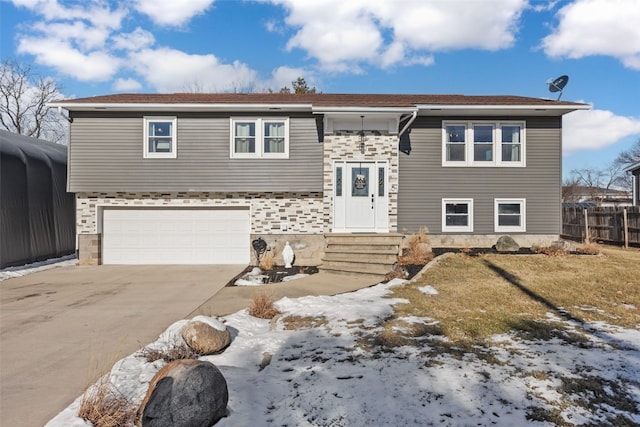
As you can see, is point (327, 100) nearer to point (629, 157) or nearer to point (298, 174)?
point (298, 174)

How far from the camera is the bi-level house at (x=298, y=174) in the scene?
36.6 ft

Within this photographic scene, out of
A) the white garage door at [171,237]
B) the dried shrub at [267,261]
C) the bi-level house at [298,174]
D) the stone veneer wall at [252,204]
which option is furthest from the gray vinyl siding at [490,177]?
the white garage door at [171,237]

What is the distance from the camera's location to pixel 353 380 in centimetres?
354

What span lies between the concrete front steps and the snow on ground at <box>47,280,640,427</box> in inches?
152

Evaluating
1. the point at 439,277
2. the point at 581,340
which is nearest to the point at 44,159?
the point at 439,277

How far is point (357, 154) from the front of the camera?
1134cm

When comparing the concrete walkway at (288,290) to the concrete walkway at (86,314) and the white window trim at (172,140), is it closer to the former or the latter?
the concrete walkway at (86,314)

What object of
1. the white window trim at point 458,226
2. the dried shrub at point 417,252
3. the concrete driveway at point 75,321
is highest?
the white window trim at point 458,226

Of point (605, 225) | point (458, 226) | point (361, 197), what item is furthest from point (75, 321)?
point (605, 225)

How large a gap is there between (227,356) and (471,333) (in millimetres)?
3112

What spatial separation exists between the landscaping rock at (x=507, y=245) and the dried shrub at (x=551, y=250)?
54 centimetres

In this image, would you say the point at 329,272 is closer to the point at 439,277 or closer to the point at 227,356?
the point at 439,277

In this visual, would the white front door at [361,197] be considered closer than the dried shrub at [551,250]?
No

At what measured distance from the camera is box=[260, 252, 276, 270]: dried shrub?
10398 millimetres
